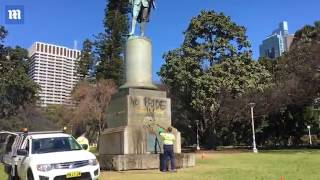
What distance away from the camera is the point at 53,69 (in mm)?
96312

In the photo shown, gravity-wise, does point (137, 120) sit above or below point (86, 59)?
below

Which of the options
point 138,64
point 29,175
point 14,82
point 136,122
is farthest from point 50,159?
point 14,82

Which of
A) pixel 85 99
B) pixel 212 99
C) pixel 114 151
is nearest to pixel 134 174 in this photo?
pixel 114 151

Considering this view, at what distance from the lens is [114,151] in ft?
55.5

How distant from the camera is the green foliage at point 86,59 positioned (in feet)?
186

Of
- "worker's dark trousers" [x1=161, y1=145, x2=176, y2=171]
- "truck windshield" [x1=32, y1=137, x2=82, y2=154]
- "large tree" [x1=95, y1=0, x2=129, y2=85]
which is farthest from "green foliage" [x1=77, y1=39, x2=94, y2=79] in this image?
"truck windshield" [x1=32, y1=137, x2=82, y2=154]

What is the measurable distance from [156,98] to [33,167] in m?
7.35

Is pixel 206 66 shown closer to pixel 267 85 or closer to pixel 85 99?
pixel 267 85

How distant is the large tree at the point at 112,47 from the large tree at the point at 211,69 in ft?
34.1

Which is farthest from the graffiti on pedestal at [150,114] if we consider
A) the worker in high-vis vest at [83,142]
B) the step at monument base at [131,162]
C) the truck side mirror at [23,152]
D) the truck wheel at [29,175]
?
the truck wheel at [29,175]

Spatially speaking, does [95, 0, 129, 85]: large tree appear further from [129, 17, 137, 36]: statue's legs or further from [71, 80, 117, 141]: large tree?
[129, 17, 137, 36]: statue's legs

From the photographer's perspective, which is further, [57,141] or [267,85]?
[267,85]

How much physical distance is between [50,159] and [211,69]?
31.6 metres

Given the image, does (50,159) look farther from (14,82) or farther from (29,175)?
(14,82)
